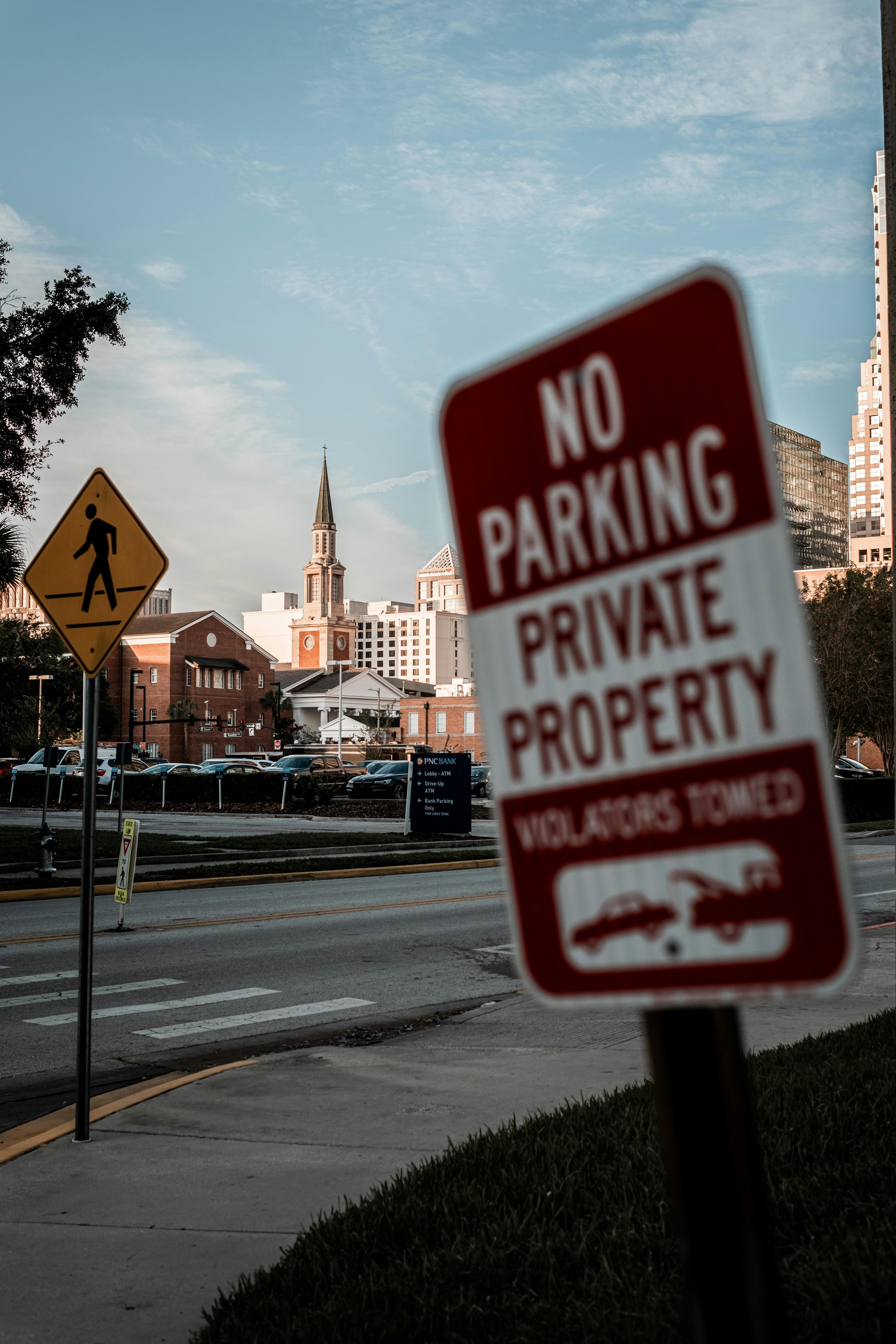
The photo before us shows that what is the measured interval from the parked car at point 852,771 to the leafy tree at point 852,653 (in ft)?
2.94

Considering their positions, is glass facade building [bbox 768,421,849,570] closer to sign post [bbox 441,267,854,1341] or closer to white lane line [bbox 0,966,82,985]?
white lane line [bbox 0,966,82,985]

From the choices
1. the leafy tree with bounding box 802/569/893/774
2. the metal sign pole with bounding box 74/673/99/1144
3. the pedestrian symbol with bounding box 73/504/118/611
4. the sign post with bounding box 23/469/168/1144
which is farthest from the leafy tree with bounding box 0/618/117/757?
the metal sign pole with bounding box 74/673/99/1144

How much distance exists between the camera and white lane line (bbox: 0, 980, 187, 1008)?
30.6 feet

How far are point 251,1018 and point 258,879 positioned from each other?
9.49 metres

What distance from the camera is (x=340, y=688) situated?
104m

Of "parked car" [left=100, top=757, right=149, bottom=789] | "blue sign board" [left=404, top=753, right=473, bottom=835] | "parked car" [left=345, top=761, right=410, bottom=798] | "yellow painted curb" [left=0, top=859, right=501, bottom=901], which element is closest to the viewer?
"yellow painted curb" [left=0, top=859, right=501, bottom=901]

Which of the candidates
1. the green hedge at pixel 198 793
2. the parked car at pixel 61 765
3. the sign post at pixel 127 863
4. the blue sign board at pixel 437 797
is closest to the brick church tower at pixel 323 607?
the parked car at pixel 61 765

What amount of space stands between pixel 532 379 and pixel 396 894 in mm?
15793

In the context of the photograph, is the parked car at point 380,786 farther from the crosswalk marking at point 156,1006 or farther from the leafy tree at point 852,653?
the crosswalk marking at point 156,1006

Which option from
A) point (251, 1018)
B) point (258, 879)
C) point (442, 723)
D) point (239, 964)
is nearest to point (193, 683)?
point (442, 723)

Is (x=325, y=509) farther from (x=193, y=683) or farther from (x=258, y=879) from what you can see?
(x=258, y=879)

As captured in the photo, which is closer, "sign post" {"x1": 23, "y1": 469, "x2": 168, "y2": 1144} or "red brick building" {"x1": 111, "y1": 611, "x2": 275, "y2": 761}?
→ "sign post" {"x1": 23, "y1": 469, "x2": 168, "y2": 1144}

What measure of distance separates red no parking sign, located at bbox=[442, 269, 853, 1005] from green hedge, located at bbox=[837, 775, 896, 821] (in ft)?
124

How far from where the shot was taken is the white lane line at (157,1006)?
28.8 ft
